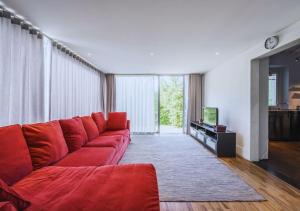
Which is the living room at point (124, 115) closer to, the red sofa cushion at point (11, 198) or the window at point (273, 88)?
the red sofa cushion at point (11, 198)

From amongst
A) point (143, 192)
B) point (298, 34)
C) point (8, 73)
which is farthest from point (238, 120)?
point (8, 73)

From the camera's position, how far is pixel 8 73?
7.84 ft

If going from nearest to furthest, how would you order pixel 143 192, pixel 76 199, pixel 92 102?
pixel 76 199 → pixel 143 192 → pixel 92 102

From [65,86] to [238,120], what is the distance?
12.8 feet

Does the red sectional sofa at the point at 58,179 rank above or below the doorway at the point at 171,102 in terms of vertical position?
below

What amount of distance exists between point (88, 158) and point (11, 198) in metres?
1.30

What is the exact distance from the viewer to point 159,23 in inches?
104

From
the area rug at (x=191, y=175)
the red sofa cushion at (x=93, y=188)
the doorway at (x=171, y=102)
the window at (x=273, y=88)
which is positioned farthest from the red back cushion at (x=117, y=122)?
the window at (x=273, y=88)

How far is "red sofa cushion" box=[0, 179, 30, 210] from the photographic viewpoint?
42.8 inches

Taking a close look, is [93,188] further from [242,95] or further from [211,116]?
[211,116]

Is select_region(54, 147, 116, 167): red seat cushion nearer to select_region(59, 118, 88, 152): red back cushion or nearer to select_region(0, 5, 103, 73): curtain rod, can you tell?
select_region(59, 118, 88, 152): red back cushion

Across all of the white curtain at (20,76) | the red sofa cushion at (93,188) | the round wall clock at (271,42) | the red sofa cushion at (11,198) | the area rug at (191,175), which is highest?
the round wall clock at (271,42)

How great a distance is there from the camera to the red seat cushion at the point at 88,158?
2.23m

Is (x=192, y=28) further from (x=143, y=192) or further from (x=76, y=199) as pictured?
(x=76, y=199)
